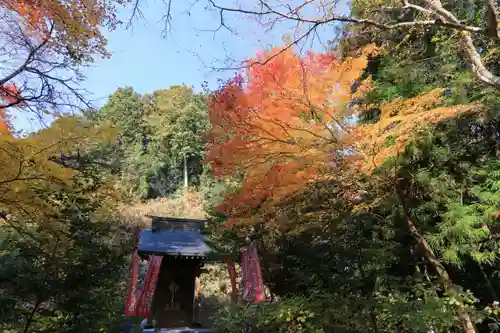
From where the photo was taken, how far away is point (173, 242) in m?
11.6

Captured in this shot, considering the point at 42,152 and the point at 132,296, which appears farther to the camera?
the point at 132,296

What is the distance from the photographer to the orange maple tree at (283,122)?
689 cm

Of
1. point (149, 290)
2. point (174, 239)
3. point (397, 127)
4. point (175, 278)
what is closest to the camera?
point (397, 127)

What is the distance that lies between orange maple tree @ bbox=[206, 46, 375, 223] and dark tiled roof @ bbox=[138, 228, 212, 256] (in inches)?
138

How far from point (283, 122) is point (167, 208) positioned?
19554 mm

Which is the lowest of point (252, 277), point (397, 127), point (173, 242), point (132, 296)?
point (132, 296)

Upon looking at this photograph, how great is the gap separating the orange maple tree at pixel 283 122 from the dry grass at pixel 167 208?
1433 cm

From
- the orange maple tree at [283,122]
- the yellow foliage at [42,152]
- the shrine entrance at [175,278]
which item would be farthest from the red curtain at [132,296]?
the yellow foliage at [42,152]

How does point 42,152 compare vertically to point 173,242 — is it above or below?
below

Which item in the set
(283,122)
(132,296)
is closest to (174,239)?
(132,296)

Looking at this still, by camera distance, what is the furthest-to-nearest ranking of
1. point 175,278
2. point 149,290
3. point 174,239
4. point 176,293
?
1. point 174,239
2. point 175,278
3. point 176,293
4. point 149,290

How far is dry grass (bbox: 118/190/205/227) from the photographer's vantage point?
824 inches

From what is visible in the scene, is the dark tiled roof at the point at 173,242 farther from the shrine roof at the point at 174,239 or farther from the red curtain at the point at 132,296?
the red curtain at the point at 132,296

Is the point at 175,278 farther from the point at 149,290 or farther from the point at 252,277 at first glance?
the point at 252,277
